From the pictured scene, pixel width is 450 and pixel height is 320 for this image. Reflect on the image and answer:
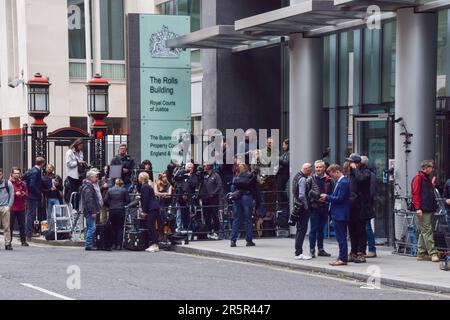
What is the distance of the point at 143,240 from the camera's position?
890 inches

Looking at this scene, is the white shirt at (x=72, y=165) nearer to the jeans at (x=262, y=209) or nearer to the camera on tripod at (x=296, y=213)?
the jeans at (x=262, y=209)

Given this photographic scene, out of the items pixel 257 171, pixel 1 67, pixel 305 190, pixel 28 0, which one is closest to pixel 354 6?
pixel 305 190

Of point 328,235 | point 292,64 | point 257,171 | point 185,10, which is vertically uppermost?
point 185,10

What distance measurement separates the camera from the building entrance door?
2208 centimetres

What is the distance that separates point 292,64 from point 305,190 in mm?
6393

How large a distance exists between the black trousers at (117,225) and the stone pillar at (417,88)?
6.23 meters

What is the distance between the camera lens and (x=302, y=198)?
18891mm

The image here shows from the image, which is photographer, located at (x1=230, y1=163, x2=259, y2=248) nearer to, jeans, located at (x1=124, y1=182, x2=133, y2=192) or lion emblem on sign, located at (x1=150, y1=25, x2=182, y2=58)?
jeans, located at (x1=124, y1=182, x2=133, y2=192)

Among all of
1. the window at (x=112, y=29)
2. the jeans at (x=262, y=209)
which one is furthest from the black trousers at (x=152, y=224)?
the window at (x=112, y=29)

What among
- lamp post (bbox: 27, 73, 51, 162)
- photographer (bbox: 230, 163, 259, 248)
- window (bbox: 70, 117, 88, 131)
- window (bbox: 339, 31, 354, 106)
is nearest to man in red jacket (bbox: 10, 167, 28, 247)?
lamp post (bbox: 27, 73, 51, 162)

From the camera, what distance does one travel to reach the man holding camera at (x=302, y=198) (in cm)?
1888

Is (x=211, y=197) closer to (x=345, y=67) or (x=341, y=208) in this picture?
(x=345, y=67)

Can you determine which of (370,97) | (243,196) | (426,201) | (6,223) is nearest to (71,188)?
(6,223)

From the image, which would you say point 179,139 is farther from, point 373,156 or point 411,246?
point 411,246
